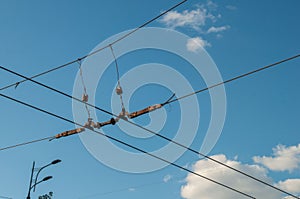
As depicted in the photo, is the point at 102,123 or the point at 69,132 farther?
the point at 69,132

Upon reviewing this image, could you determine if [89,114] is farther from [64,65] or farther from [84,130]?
[64,65]

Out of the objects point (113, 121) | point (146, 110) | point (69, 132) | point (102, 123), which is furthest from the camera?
point (69, 132)

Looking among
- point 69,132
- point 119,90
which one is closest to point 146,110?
point 119,90

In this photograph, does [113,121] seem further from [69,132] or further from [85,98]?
[69,132]

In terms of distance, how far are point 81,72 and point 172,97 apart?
354cm

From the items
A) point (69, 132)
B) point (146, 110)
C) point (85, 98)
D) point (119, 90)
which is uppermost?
point (119, 90)

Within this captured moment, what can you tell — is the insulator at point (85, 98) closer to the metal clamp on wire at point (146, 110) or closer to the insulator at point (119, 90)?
the insulator at point (119, 90)

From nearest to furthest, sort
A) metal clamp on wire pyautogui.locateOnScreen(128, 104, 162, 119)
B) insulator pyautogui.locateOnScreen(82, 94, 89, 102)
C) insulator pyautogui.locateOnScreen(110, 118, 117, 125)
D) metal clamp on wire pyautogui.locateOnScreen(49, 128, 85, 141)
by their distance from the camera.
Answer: metal clamp on wire pyautogui.locateOnScreen(128, 104, 162, 119)
insulator pyautogui.locateOnScreen(110, 118, 117, 125)
insulator pyautogui.locateOnScreen(82, 94, 89, 102)
metal clamp on wire pyautogui.locateOnScreen(49, 128, 85, 141)

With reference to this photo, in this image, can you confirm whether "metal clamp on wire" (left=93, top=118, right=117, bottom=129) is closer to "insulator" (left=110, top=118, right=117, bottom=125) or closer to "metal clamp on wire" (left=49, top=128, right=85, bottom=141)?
"insulator" (left=110, top=118, right=117, bottom=125)

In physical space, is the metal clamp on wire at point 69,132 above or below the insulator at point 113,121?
above

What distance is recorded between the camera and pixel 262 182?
48.4 ft

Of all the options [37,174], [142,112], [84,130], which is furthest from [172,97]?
[37,174]

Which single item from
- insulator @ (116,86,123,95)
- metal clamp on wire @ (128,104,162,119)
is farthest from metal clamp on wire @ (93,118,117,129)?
insulator @ (116,86,123,95)

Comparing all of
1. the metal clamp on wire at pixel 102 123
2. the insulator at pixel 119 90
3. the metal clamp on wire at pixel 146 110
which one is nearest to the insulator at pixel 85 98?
the metal clamp on wire at pixel 102 123
